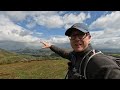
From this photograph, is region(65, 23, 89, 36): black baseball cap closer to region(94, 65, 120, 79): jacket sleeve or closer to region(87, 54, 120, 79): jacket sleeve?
region(87, 54, 120, 79): jacket sleeve

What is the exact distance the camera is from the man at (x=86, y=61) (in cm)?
242

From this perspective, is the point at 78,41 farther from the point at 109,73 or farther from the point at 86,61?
the point at 109,73

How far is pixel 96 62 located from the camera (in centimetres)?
262

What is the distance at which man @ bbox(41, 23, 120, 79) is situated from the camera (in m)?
2.42

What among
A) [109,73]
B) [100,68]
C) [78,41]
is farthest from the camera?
[78,41]

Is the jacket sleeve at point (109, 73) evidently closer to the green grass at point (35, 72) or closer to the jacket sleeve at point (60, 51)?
the jacket sleeve at point (60, 51)

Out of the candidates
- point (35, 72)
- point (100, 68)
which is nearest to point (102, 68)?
point (100, 68)

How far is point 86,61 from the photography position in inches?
106

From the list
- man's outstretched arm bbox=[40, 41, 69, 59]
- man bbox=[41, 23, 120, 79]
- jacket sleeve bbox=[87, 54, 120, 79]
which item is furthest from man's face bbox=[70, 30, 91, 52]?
man's outstretched arm bbox=[40, 41, 69, 59]

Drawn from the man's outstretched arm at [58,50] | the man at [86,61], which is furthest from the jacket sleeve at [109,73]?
the man's outstretched arm at [58,50]
